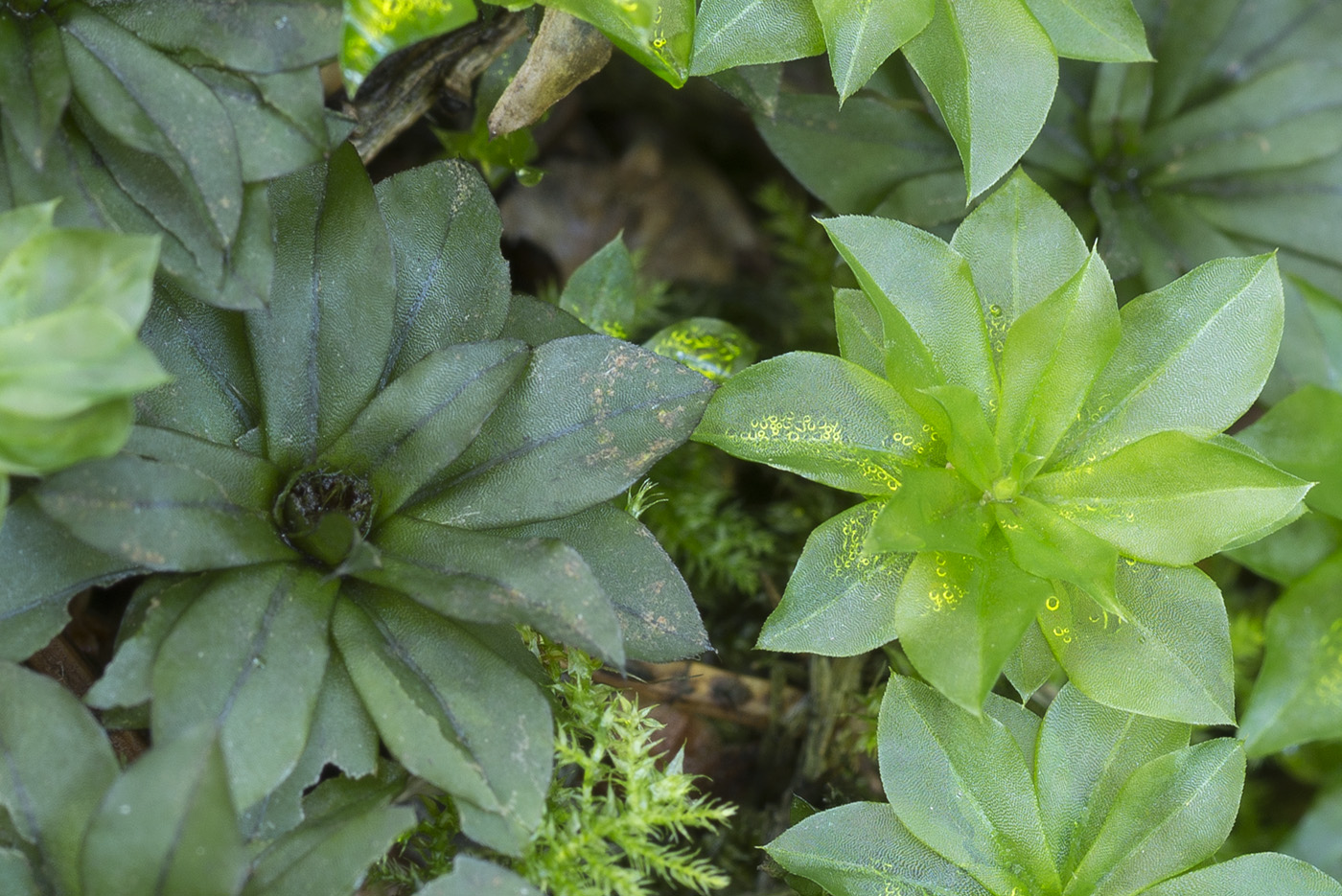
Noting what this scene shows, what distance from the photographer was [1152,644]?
1.22 metres

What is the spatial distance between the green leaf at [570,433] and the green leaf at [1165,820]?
73 centimetres

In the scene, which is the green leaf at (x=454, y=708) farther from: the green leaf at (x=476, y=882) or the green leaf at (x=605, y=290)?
the green leaf at (x=605, y=290)

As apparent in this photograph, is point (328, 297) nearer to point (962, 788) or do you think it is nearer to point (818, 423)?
point (818, 423)

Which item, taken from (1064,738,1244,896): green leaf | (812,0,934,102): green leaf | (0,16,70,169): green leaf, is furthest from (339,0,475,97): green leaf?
(1064,738,1244,896): green leaf

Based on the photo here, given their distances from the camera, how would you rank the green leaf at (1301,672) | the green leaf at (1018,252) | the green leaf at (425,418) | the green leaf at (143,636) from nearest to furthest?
the green leaf at (143,636) < the green leaf at (425,418) < the green leaf at (1018,252) < the green leaf at (1301,672)

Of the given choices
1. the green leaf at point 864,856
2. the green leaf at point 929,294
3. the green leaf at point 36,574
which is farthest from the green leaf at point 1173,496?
the green leaf at point 36,574

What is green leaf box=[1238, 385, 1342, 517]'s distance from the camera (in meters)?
1.49

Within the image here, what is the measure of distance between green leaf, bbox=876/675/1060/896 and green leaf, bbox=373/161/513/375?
2.26 ft

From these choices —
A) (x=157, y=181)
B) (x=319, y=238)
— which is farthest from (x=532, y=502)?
(x=157, y=181)

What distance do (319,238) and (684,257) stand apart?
1270 millimetres

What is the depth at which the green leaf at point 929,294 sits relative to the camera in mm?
1227

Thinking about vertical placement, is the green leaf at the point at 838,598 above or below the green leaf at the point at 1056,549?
below

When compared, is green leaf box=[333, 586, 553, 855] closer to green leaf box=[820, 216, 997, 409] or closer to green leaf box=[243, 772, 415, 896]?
green leaf box=[243, 772, 415, 896]

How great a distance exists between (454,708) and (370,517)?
0.24 m
